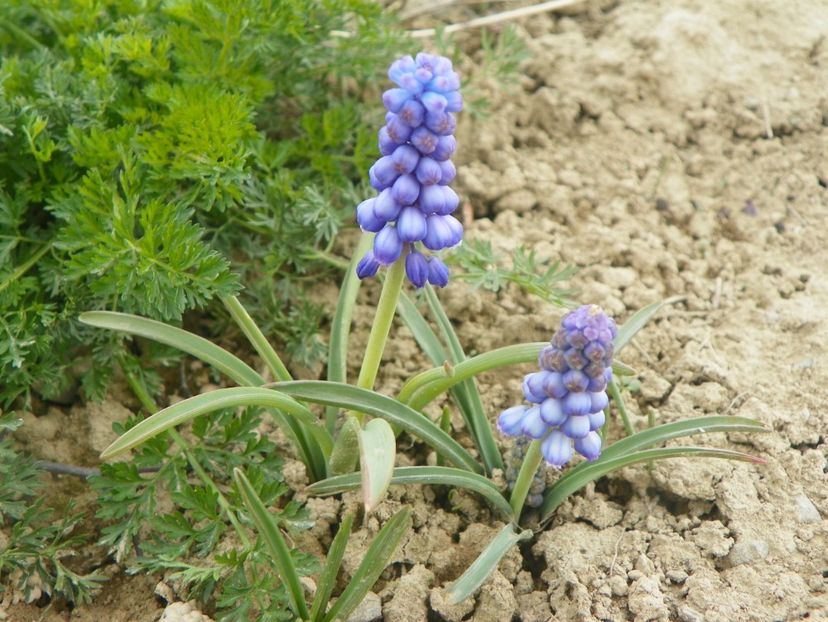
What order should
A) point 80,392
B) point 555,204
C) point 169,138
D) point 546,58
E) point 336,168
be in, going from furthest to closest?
point 546,58 < point 555,204 < point 336,168 < point 80,392 < point 169,138

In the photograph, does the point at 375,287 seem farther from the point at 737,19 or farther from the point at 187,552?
the point at 737,19

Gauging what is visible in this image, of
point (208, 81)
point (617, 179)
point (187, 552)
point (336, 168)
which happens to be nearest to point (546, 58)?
point (617, 179)

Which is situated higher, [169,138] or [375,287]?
[169,138]

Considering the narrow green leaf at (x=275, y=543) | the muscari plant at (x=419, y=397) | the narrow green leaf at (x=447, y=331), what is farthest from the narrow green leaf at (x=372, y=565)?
the narrow green leaf at (x=447, y=331)

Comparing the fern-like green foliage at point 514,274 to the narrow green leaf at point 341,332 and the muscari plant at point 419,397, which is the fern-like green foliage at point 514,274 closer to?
the muscari plant at point 419,397

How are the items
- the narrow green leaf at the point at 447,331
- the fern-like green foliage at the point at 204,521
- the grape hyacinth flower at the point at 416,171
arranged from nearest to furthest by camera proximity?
the grape hyacinth flower at the point at 416,171 → the fern-like green foliage at the point at 204,521 → the narrow green leaf at the point at 447,331

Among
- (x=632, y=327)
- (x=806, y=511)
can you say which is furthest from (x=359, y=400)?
(x=806, y=511)
